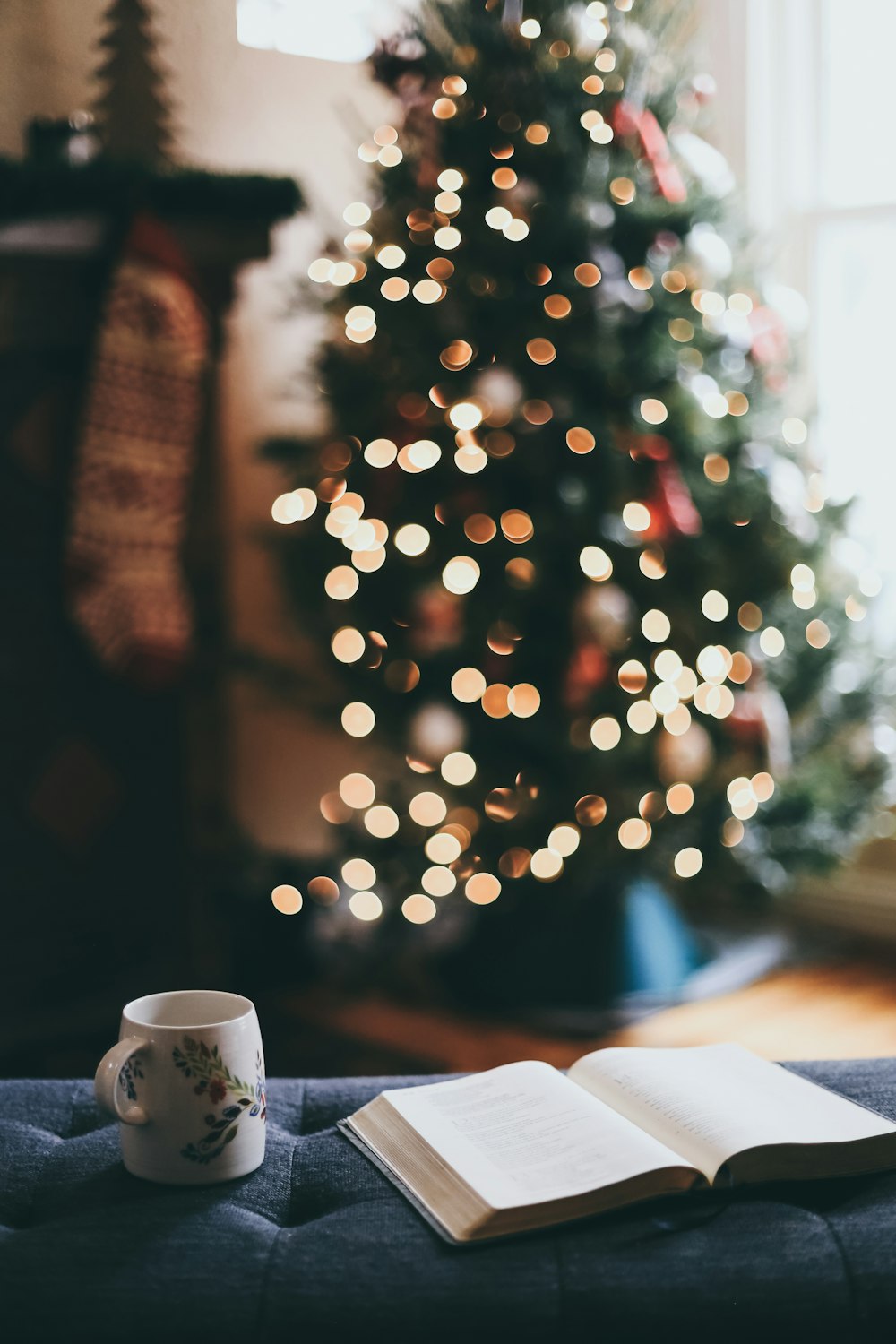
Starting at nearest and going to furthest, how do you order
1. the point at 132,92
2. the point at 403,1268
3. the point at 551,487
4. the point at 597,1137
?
the point at 403,1268
the point at 597,1137
the point at 132,92
the point at 551,487

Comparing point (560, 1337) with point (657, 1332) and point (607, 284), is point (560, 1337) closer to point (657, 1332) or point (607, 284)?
point (657, 1332)

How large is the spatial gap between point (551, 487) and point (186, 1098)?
1.42 meters

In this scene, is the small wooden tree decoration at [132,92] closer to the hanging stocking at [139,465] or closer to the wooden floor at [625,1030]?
the hanging stocking at [139,465]

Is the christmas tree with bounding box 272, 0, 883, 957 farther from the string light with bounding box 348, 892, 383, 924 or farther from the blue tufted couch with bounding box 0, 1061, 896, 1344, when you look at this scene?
the blue tufted couch with bounding box 0, 1061, 896, 1344

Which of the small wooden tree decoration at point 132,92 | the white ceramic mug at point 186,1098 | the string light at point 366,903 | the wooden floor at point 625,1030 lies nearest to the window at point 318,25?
the small wooden tree decoration at point 132,92

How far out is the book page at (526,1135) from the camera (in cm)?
75

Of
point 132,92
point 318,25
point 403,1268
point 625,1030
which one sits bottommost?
point 625,1030

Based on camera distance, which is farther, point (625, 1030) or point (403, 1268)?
point (625, 1030)

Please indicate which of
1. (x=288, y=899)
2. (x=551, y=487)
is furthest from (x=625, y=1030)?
(x=551, y=487)

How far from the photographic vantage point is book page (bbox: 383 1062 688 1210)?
0.75 metres

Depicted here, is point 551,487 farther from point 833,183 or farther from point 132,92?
point 833,183

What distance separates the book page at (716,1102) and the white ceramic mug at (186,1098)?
0.26 meters

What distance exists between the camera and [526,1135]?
2.67 ft

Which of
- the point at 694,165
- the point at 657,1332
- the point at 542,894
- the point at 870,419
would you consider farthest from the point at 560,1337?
the point at 870,419
